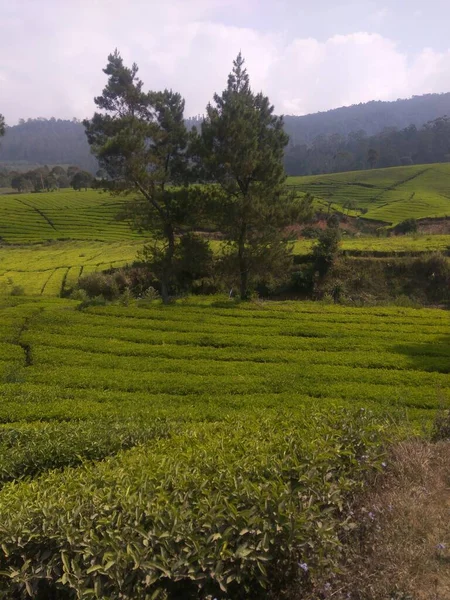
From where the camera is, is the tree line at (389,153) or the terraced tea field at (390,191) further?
the tree line at (389,153)

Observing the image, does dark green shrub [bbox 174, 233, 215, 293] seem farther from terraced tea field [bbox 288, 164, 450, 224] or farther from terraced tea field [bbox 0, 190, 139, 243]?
terraced tea field [bbox 288, 164, 450, 224]

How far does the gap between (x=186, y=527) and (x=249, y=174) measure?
18013mm

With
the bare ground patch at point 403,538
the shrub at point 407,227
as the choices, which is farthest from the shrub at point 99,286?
the shrub at point 407,227

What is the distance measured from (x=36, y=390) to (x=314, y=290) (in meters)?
20.8

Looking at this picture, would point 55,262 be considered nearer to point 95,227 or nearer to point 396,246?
point 95,227

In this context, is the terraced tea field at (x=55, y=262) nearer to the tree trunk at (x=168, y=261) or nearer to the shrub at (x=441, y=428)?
the tree trunk at (x=168, y=261)

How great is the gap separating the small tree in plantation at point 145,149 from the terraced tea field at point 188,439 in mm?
6938

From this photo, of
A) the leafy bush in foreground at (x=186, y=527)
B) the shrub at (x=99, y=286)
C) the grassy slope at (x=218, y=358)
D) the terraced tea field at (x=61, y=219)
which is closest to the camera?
the leafy bush in foreground at (x=186, y=527)

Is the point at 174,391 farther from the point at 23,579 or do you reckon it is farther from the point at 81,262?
the point at 81,262

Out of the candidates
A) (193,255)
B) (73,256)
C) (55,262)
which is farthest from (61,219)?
(193,255)

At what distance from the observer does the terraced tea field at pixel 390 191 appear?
60.9 metres

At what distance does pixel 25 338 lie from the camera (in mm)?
14609

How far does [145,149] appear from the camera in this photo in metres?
19.9

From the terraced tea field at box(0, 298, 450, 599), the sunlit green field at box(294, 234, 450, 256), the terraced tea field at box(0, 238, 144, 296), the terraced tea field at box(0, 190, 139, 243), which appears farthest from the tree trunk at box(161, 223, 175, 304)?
the terraced tea field at box(0, 190, 139, 243)
